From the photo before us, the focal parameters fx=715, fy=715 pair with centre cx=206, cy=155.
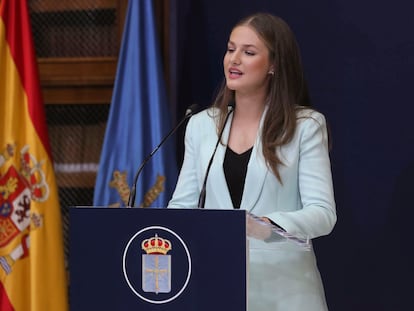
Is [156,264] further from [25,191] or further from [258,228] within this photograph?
[25,191]

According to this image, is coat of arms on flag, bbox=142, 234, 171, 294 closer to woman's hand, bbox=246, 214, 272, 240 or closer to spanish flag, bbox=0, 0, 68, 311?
woman's hand, bbox=246, 214, 272, 240

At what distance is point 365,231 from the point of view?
3.13m

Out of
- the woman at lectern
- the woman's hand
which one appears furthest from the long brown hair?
the woman's hand

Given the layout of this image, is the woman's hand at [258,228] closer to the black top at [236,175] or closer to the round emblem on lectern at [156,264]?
the round emblem on lectern at [156,264]

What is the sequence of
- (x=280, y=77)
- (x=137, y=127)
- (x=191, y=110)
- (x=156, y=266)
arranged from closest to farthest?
(x=156, y=266) → (x=191, y=110) → (x=280, y=77) → (x=137, y=127)

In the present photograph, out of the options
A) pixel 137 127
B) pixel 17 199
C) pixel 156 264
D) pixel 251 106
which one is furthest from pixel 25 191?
pixel 156 264

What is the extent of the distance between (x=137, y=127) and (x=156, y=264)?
59.1 inches

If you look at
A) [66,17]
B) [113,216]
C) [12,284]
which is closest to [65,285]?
[12,284]

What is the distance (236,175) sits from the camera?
213 cm

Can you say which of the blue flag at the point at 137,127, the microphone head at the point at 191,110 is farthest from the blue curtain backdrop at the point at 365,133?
the microphone head at the point at 191,110

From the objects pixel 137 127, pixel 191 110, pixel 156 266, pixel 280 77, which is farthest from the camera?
pixel 137 127

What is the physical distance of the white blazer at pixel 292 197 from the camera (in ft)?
6.56

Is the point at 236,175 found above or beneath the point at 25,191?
beneath

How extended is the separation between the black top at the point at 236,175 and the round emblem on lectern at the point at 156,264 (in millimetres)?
528
